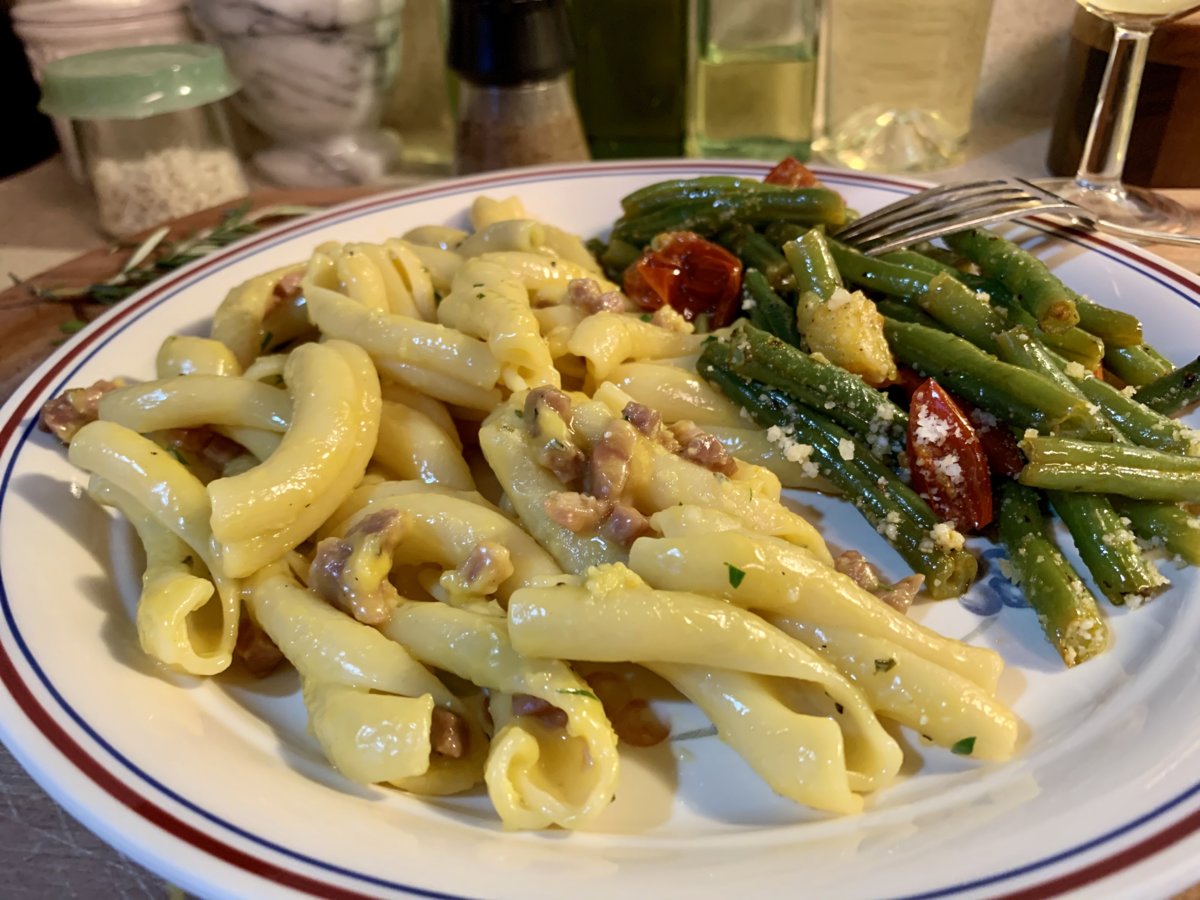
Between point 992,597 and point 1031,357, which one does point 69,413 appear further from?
point 1031,357

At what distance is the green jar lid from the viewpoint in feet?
8.72

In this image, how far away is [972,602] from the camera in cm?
154

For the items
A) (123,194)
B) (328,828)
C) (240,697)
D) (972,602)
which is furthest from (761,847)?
(123,194)

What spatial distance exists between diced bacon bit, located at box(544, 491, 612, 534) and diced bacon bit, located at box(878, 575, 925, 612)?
17.9 inches

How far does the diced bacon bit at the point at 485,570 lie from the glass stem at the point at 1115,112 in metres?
2.22

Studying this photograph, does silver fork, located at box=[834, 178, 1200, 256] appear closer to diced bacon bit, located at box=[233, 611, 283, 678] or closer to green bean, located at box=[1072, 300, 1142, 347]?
green bean, located at box=[1072, 300, 1142, 347]

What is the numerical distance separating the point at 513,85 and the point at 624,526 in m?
1.80

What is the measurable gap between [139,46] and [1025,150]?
3.09m

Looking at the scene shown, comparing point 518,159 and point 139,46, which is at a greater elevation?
point 139,46

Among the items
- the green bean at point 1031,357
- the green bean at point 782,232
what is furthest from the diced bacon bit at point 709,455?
the green bean at point 782,232

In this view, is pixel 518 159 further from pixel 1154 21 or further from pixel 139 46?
pixel 1154 21

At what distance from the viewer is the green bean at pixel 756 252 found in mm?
2135

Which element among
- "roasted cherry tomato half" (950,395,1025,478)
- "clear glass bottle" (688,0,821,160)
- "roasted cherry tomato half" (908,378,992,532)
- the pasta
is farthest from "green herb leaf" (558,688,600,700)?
"clear glass bottle" (688,0,821,160)

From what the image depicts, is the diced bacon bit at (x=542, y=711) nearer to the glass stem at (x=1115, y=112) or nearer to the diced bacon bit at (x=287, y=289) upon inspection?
the diced bacon bit at (x=287, y=289)
